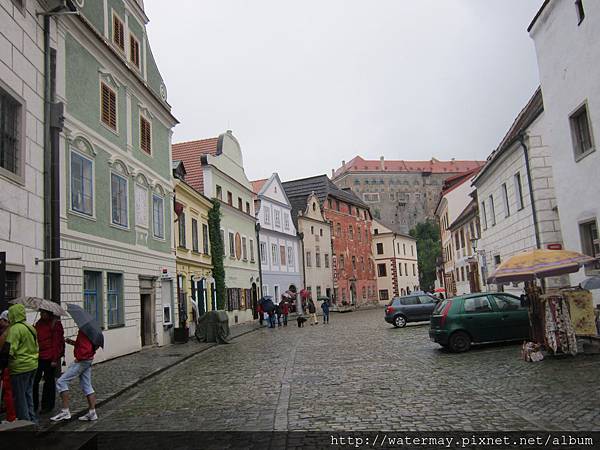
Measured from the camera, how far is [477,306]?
50.0ft

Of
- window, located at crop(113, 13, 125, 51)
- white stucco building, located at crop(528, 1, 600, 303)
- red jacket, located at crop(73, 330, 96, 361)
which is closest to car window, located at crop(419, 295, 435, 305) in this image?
white stucco building, located at crop(528, 1, 600, 303)

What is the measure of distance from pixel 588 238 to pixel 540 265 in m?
3.24

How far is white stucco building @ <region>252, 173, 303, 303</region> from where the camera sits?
4222cm

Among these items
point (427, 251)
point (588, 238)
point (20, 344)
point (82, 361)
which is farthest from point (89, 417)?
point (427, 251)

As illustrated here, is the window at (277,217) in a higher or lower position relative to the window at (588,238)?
higher

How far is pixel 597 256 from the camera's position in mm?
14719

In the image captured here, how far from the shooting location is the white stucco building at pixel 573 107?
45.9 feet

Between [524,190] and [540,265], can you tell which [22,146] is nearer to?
[540,265]

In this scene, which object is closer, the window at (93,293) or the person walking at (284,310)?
the window at (93,293)

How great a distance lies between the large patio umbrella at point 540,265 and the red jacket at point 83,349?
30.9ft

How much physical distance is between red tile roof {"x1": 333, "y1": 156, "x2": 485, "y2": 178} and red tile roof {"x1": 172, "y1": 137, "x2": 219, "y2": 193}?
101 metres

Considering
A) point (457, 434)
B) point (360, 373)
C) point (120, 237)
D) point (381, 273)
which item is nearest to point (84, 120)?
point (120, 237)

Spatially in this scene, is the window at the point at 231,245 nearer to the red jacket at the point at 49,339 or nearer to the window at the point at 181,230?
the window at the point at 181,230

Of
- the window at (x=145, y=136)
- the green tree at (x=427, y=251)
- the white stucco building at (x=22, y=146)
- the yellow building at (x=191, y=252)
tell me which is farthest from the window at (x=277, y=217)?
the green tree at (x=427, y=251)
